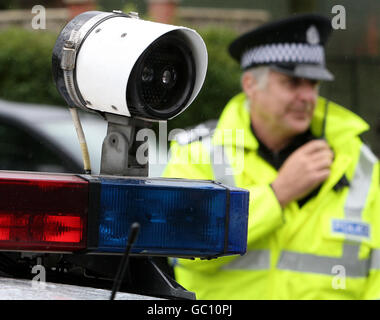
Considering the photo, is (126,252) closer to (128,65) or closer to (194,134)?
(128,65)

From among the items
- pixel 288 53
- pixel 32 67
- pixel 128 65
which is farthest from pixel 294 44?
pixel 32 67

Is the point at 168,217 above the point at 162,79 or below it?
below

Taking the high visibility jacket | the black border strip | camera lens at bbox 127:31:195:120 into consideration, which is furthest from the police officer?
the black border strip

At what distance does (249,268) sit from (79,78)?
1.58 meters

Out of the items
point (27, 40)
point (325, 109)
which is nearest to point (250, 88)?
point (325, 109)

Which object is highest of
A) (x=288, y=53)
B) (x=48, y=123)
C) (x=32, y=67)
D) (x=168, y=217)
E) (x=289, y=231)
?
(x=32, y=67)

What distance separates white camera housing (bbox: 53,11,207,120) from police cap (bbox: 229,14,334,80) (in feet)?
5.40

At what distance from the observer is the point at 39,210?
4.38 ft

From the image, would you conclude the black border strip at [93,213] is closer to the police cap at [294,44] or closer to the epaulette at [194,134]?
the epaulette at [194,134]

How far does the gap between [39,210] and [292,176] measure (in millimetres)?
1715

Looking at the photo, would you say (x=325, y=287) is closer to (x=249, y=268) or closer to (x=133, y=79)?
(x=249, y=268)

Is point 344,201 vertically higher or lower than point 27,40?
lower

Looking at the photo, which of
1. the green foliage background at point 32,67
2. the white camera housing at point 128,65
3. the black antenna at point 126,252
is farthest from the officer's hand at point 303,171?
the green foliage background at point 32,67
